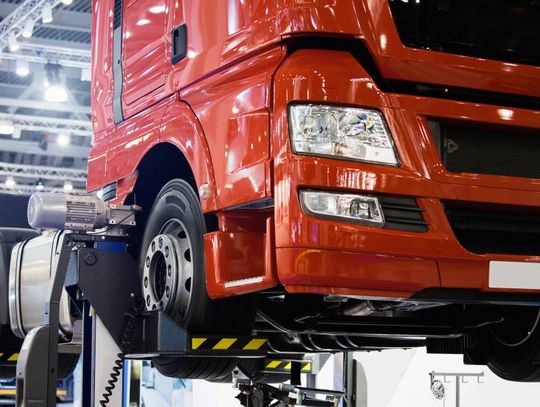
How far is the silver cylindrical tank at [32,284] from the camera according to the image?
182 inches

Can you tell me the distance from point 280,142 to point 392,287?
571 millimetres

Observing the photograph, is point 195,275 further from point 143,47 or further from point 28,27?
point 28,27

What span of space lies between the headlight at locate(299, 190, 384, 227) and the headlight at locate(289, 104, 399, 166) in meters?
0.13

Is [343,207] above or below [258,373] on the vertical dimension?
above

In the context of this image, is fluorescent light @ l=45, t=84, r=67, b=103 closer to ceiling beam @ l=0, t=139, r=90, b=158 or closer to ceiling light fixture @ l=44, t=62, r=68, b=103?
ceiling light fixture @ l=44, t=62, r=68, b=103

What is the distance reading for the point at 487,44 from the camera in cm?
317

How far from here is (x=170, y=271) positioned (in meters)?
3.59

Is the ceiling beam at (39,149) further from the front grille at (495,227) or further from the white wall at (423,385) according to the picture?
the front grille at (495,227)

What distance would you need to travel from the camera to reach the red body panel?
279cm

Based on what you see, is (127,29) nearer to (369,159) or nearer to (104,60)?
(104,60)

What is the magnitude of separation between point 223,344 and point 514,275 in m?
1.20

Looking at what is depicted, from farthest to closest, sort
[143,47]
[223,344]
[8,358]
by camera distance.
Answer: [8,358]
[143,47]
[223,344]

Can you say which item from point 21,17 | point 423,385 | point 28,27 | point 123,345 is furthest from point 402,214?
point 21,17

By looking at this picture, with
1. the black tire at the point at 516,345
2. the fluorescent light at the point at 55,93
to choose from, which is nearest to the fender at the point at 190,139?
the black tire at the point at 516,345
